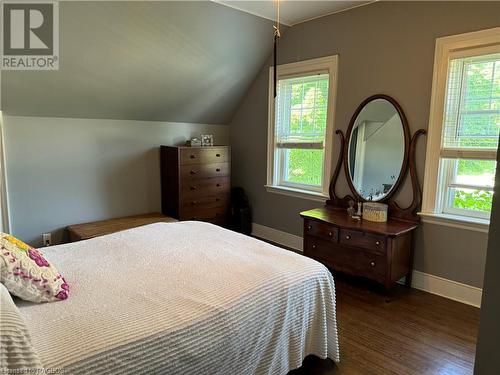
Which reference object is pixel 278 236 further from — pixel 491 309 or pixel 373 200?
pixel 491 309

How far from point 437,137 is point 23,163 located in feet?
12.5

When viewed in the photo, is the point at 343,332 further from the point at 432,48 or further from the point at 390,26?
the point at 390,26

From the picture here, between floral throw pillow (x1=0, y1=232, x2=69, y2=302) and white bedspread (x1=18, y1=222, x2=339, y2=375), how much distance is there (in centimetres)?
5

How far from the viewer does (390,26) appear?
2.97m

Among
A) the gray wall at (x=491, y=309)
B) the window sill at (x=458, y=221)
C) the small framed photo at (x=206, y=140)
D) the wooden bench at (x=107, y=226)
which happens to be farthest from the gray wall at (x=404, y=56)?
the gray wall at (x=491, y=309)


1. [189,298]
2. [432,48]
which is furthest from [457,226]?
[189,298]

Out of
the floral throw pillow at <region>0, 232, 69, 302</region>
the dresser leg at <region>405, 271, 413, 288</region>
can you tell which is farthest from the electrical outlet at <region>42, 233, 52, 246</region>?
the dresser leg at <region>405, 271, 413, 288</region>

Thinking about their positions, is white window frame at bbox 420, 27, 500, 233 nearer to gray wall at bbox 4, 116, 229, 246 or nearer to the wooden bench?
the wooden bench

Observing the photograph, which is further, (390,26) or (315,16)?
(315,16)

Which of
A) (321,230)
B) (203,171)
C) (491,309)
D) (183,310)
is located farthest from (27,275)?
(203,171)

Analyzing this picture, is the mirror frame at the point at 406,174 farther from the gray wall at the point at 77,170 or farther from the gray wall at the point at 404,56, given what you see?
the gray wall at the point at 77,170

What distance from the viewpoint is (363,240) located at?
2.82m

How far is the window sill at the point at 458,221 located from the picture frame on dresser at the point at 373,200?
0.34 ft

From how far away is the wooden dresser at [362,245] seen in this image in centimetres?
272
